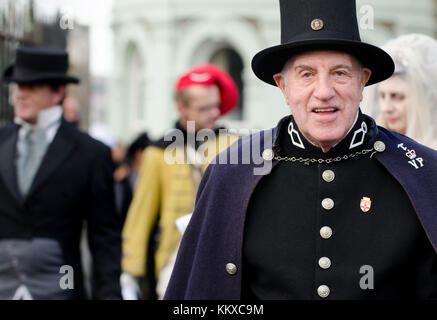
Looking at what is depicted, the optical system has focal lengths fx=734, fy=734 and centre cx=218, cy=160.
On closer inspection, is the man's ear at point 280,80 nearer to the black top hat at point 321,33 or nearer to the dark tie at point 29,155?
the black top hat at point 321,33

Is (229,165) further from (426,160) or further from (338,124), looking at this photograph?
(426,160)

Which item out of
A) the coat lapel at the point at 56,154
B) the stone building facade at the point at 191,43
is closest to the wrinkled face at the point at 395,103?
the coat lapel at the point at 56,154

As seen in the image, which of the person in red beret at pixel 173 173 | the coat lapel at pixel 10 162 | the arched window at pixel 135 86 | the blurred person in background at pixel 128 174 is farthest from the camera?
the arched window at pixel 135 86

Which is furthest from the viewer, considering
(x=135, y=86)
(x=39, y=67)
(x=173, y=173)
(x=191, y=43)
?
(x=135, y=86)

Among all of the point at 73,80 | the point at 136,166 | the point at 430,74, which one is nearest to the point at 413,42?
the point at 430,74

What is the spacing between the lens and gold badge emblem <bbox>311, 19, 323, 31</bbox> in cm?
259

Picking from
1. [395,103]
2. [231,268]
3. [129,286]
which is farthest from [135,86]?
[231,268]

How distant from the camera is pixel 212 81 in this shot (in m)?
5.19

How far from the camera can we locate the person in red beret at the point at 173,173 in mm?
4852

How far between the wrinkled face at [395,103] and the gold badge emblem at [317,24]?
129 centimetres

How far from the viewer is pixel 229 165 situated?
2.82m

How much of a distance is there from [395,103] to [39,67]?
205 cm

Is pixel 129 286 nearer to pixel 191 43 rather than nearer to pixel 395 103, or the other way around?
pixel 395 103

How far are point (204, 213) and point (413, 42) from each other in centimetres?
169
